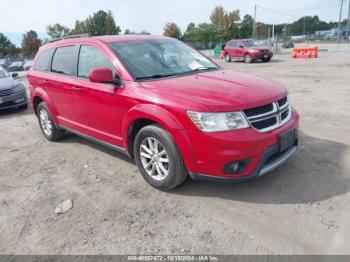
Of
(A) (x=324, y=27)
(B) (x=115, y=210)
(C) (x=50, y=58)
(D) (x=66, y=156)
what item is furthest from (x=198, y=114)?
(A) (x=324, y=27)

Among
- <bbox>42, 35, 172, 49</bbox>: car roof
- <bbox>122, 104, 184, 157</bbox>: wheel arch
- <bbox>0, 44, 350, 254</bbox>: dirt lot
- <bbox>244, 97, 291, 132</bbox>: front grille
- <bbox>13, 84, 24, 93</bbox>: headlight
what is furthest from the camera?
<bbox>13, 84, 24, 93</bbox>: headlight

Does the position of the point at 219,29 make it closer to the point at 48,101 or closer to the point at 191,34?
the point at 191,34

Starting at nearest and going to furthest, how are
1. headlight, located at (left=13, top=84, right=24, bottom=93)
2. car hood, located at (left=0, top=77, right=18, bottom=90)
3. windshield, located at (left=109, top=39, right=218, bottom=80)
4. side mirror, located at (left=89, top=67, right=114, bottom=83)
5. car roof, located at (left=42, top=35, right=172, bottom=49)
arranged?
1. side mirror, located at (left=89, top=67, right=114, bottom=83)
2. windshield, located at (left=109, top=39, right=218, bottom=80)
3. car roof, located at (left=42, top=35, right=172, bottom=49)
4. car hood, located at (left=0, top=77, right=18, bottom=90)
5. headlight, located at (left=13, top=84, right=24, bottom=93)

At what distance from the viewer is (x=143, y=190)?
392cm

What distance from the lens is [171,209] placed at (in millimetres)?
3459

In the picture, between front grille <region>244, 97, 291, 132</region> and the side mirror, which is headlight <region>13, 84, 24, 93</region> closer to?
the side mirror

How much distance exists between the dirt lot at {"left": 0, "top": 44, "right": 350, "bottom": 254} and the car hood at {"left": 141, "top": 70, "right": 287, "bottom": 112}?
42.7 inches

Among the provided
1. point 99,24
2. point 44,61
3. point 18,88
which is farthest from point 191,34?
point 44,61

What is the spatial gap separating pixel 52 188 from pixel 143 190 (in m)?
1.22

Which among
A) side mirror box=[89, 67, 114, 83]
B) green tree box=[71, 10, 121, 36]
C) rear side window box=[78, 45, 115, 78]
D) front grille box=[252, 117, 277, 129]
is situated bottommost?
front grille box=[252, 117, 277, 129]

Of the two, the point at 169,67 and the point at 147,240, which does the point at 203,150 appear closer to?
the point at 147,240

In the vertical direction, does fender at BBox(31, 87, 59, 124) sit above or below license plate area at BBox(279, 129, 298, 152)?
above

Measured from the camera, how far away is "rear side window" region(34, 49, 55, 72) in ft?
18.5

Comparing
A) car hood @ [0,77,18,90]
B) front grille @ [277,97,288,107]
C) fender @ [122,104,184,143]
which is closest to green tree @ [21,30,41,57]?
car hood @ [0,77,18,90]
